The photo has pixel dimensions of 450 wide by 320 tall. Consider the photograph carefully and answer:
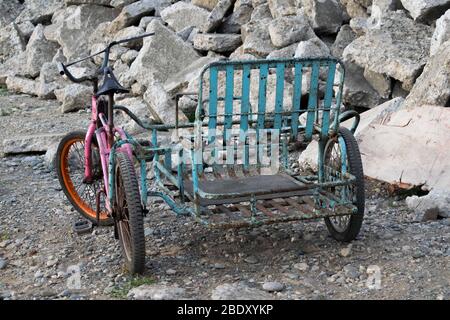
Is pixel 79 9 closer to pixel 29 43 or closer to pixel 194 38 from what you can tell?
pixel 29 43

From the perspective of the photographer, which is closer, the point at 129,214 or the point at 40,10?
the point at 129,214

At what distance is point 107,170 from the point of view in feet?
14.6

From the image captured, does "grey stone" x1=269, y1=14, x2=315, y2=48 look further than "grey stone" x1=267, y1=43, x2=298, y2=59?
Yes

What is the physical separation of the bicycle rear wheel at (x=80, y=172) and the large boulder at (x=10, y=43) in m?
8.42

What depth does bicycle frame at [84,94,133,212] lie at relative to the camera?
4.46m

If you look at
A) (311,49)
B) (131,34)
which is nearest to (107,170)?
(311,49)

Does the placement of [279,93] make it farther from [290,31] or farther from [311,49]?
[290,31]

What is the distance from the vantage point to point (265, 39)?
9172 mm

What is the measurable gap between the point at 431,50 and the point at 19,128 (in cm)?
543

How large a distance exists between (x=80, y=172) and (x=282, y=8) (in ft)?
15.3

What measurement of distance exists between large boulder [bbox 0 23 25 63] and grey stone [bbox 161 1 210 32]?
12.9 ft

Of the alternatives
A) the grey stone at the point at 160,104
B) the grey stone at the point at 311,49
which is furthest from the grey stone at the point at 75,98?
the grey stone at the point at 311,49

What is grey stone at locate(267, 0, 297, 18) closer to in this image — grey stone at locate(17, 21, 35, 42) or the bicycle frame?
the bicycle frame

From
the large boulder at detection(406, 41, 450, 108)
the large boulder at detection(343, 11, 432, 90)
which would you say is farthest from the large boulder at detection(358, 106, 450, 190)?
the large boulder at detection(343, 11, 432, 90)
